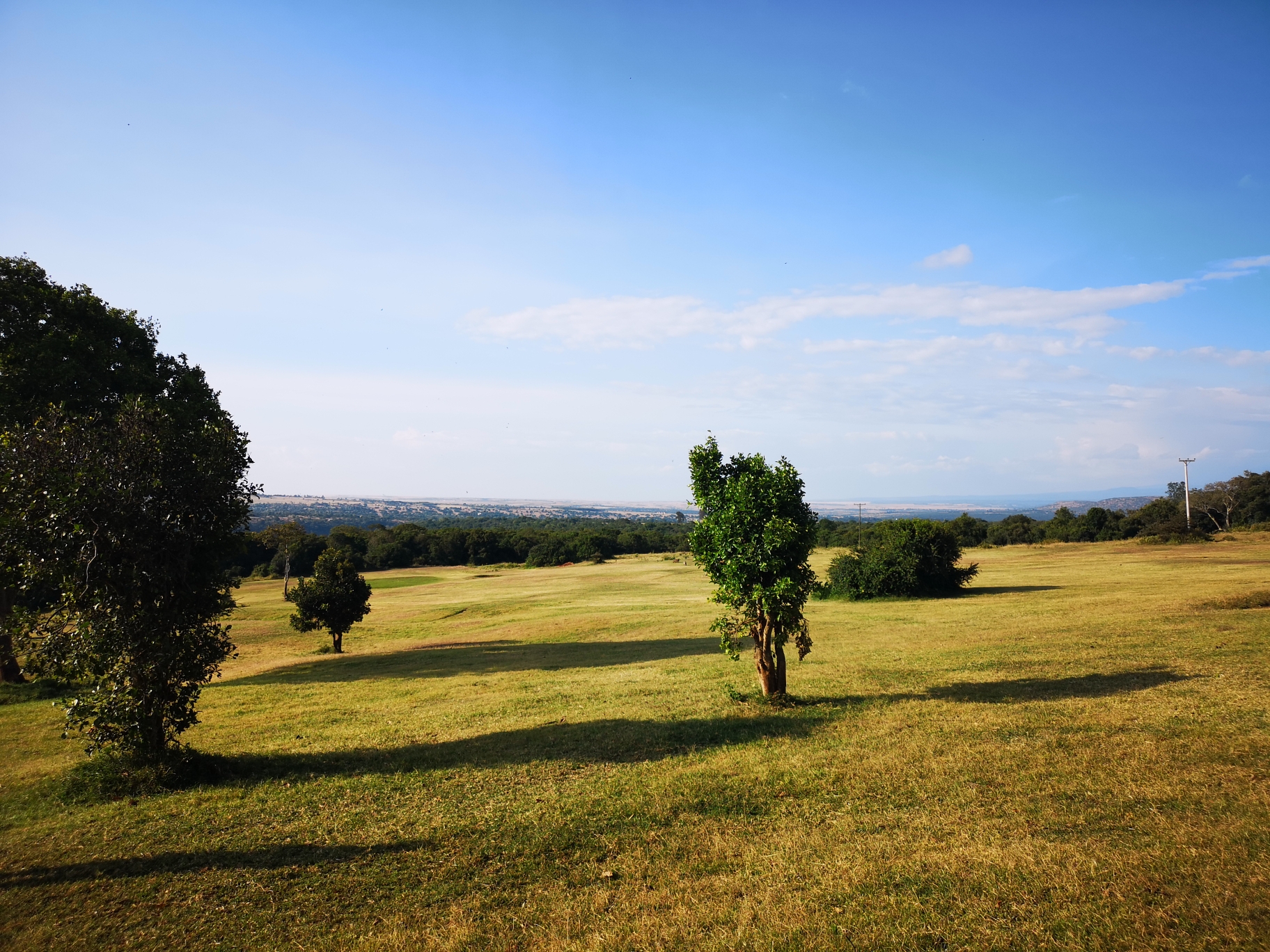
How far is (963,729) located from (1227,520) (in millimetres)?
108748

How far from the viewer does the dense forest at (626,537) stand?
3450 inches

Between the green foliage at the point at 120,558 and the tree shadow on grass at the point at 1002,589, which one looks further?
the tree shadow on grass at the point at 1002,589

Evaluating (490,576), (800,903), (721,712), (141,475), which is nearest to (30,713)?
(141,475)

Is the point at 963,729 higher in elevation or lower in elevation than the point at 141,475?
lower

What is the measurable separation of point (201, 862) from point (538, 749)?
6719 mm

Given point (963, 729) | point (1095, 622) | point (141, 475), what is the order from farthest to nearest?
point (1095, 622), point (963, 729), point (141, 475)

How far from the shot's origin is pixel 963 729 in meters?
13.9

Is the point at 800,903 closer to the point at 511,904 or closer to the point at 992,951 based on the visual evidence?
the point at 992,951

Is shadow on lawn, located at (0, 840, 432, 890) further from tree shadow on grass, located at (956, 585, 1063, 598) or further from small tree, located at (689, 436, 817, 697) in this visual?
tree shadow on grass, located at (956, 585, 1063, 598)

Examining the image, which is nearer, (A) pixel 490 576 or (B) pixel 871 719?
(B) pixel 871 719

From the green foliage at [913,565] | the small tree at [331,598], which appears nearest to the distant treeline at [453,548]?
the green foliage at [913,565]

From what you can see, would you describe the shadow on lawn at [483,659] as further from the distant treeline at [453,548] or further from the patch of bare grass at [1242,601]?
the distant treeline at [453,548]

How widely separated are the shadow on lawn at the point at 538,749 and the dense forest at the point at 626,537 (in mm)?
59006

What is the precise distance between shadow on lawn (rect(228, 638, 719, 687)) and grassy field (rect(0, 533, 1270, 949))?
4.64 metres
